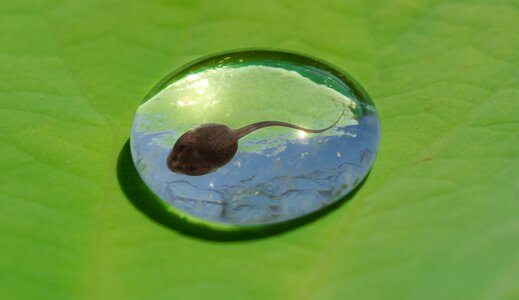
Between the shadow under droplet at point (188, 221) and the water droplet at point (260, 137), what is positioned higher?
the water droplet at point (260, 137)

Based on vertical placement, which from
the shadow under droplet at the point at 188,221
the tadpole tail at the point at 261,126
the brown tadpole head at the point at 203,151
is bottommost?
the shadow under droplet at the point at 188,221

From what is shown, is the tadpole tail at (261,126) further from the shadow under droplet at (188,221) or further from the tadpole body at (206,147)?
the shadow under droplet at (188,221)

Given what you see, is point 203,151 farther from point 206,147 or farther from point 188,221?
point 188,221

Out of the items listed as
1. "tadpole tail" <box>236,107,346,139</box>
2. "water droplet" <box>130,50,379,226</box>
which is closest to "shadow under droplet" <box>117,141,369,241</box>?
"water droplet" <box>130,50,379,226</box>

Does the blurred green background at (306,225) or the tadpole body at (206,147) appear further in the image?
the tadpole body at (206,147)

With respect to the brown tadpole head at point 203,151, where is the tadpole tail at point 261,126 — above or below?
above

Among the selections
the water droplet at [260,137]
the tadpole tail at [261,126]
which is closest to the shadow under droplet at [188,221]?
the water droplet at [260,137]

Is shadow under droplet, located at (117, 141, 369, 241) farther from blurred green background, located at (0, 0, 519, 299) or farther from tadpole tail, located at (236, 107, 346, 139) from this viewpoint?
tadpole tail, located at (236, 107, 346, 139)

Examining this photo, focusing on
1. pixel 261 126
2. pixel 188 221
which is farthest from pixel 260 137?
pixel 188 221
